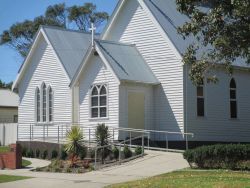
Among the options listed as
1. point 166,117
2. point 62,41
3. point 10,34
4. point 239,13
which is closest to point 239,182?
point 239,13

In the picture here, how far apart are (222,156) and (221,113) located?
1140cm

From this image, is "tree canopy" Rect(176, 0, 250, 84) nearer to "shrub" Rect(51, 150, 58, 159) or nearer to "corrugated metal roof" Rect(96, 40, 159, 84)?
"corrugated metal roof" Rect(96, 40, 159, 84)

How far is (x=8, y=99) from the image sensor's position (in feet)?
203

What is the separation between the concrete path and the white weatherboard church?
4686 millimetres

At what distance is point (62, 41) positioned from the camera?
37.5 metres

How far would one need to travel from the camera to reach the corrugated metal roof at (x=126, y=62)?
3086 centimetres

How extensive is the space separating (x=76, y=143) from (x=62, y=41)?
1195 centimetres

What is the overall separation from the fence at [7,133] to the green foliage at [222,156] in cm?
2244

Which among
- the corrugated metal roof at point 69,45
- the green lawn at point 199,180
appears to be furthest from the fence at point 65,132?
the green lawn at point 199,180

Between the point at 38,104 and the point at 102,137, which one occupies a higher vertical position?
the point at 38,104

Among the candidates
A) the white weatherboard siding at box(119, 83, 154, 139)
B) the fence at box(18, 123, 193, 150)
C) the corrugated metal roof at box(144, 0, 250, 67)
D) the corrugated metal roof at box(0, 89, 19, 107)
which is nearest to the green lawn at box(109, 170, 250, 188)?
the fence at box(18, 123, 193, 150)

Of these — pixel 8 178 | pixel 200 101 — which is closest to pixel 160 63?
pixel 200 101

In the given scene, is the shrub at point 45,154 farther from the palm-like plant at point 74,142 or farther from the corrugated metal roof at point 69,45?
the corrugated metal roof at point 69,45

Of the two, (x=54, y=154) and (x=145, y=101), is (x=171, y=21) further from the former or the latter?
(x=54, y=154)
